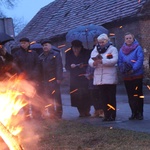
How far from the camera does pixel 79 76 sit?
10.8 meters

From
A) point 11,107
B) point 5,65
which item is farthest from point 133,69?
point 11,107

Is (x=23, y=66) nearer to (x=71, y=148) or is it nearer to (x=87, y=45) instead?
(x=87, y=45)

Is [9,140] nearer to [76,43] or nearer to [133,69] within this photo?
[133,69]

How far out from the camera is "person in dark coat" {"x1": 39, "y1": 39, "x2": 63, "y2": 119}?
1098 cm

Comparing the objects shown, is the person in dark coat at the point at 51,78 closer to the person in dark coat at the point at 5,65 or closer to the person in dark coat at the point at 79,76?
Result: the person in dark coat at the point at 79,76

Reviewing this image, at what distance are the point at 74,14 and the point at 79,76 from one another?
69.3 feet

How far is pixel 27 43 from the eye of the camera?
1084 cm

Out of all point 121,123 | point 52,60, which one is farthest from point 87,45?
point 121,123

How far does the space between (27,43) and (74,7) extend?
22.2 m

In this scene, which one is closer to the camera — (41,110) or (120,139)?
(120,139)

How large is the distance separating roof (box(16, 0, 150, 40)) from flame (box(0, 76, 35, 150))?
1414cm

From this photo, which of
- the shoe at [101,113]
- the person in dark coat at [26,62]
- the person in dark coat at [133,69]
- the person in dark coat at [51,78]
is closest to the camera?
the person in dark coat at [133,69]

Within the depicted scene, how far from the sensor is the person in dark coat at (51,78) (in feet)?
36.0

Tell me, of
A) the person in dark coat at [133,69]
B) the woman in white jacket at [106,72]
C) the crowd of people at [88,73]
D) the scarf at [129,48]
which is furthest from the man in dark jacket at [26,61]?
the scarf at [129,48]
